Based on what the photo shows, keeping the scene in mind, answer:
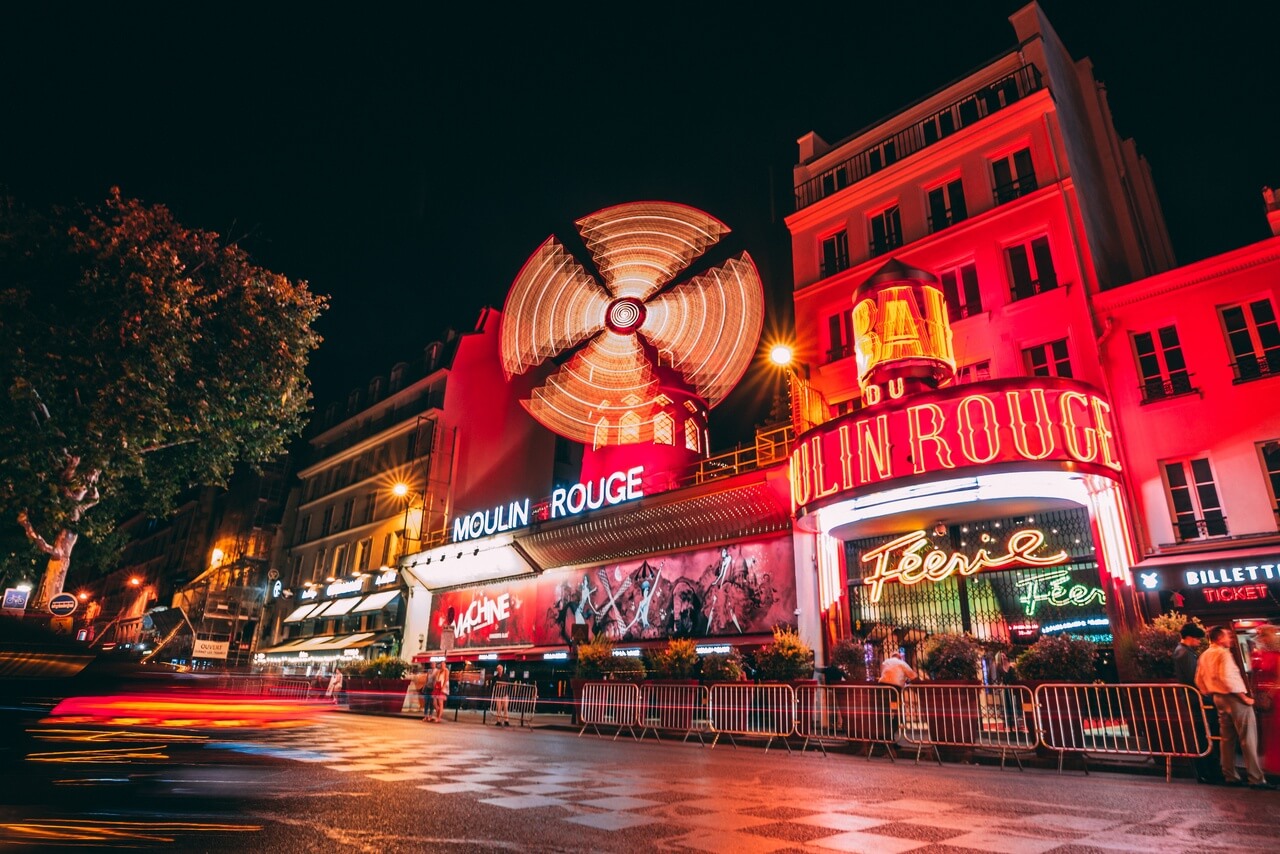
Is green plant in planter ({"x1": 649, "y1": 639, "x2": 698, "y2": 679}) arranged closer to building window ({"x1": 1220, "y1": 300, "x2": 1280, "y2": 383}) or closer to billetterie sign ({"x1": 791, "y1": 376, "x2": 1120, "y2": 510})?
billetterie sign ({"x1": 791, "y1": 376, "x2": 1120, "y2": 510})

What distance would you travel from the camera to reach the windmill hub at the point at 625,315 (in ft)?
86.8

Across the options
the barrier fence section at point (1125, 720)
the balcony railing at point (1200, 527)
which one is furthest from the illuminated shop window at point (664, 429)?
the barrier fence section at point (1125, 720)

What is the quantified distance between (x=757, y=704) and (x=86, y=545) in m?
25.3

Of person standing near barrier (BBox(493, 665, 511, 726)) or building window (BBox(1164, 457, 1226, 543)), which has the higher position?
building window (BBox(1164, 457, 1226, 543))

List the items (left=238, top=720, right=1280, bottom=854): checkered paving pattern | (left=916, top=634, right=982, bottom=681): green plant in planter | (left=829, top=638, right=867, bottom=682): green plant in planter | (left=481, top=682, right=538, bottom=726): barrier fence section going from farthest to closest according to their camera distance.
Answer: (left=481, top=682, right=538, bottom=726): barrier fence section < (left=829, top=638, right=867, bottom=682): green plant in planter < (left=916, top=634, right=982, bottom=681): green plant in planter < (left=238, top=720, right=1280, bottom=854): checkered paving pattern

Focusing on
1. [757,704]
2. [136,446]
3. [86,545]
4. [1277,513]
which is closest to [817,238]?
[1277,513]

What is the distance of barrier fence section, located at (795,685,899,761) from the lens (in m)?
10.5

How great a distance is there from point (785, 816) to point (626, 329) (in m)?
22.9

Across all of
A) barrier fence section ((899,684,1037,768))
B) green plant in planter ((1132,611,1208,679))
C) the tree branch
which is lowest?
barrier fence section ((899,684,1037,768))

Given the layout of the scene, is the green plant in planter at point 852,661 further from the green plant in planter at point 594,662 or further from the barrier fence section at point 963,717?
the green plant in planter at point 594,662

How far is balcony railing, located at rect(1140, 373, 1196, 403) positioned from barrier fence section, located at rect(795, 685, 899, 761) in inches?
335

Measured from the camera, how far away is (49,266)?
50.5ft

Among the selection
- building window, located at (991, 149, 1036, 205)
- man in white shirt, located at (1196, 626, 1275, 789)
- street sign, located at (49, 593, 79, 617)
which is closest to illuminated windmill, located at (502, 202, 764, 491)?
building window, located at (991, 149, 1036, 205)

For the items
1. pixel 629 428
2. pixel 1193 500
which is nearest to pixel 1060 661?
pixel 1193 500
